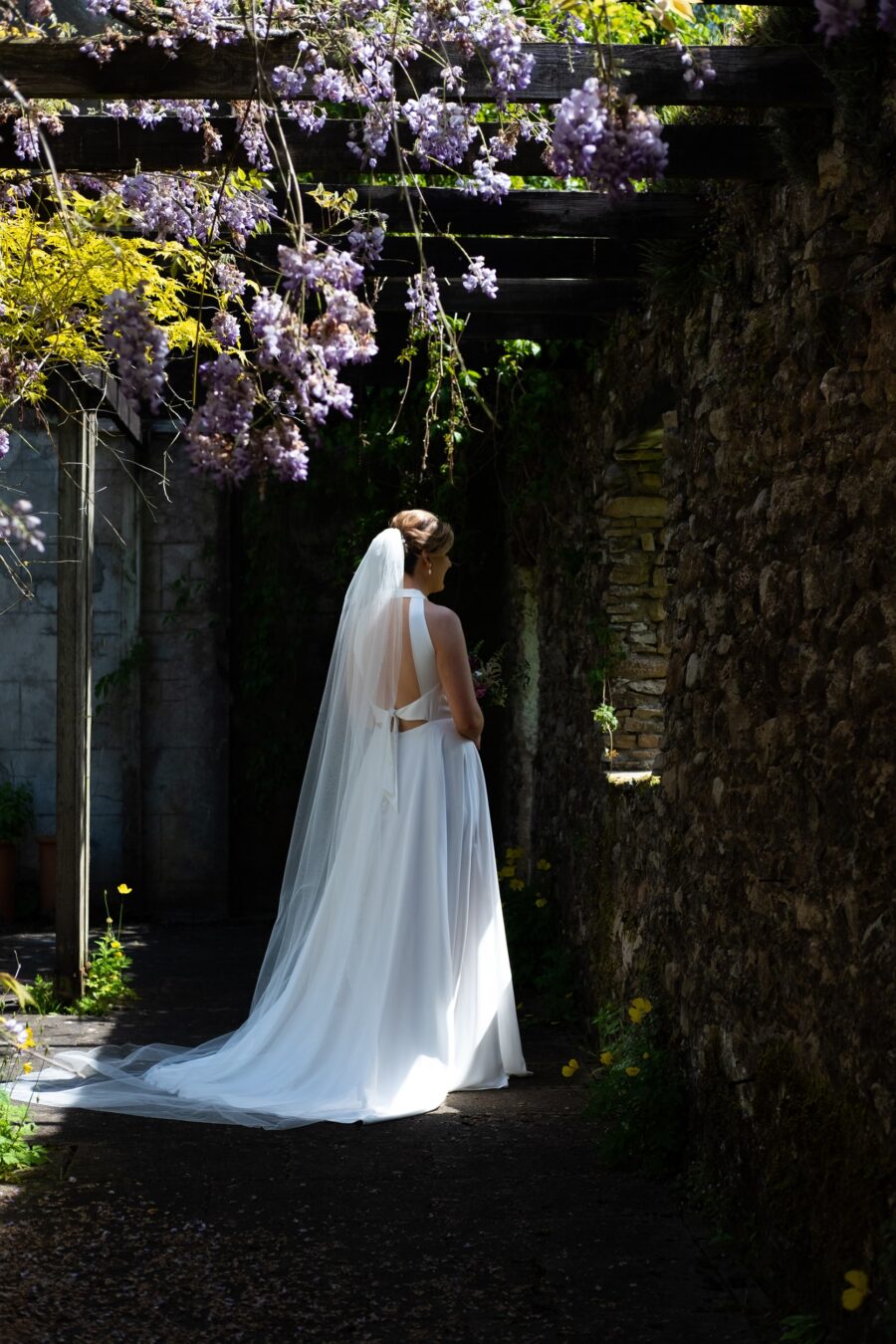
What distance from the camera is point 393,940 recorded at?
4.54 meters

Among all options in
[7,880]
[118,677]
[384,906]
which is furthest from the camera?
[118,677]

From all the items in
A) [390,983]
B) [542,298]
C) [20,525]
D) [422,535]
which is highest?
[542,298]

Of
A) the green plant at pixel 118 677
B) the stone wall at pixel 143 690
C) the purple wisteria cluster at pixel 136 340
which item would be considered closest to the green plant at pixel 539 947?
the stone wall at pixel 143 690

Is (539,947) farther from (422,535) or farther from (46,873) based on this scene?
(46,873)

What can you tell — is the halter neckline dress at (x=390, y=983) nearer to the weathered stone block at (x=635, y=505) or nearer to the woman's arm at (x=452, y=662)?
the woman's arm at (x=452, y=662)

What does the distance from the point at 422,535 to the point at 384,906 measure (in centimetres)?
125

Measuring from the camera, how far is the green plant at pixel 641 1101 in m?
3.66

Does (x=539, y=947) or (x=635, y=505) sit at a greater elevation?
(x=635, y=505)

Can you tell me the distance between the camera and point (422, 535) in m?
4.82

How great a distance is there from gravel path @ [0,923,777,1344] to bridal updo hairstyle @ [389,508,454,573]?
1.82 meters

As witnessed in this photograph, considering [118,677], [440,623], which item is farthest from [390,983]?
[118,677]

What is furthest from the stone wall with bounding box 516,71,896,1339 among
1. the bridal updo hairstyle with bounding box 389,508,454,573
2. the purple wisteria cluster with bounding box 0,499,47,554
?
the purple wisteria cluster with bounding box 0,499,47,554

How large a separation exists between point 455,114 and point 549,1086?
9.65 ft

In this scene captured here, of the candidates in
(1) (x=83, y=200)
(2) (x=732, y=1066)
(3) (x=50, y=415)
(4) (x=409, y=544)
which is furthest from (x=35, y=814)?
(2) (x=732, y=1066)
